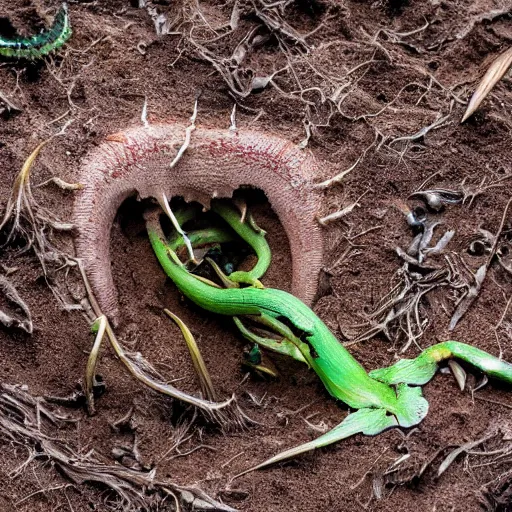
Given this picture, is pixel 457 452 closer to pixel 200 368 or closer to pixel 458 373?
pixel 458 373

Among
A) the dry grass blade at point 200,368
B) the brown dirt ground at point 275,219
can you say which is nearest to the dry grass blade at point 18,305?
the brown dirt ground at point 275,219

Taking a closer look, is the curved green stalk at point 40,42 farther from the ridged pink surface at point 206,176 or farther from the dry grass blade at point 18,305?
the dry grass blade at point 18,305

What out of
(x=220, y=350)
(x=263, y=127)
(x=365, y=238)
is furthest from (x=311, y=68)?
(x=220, y=350)

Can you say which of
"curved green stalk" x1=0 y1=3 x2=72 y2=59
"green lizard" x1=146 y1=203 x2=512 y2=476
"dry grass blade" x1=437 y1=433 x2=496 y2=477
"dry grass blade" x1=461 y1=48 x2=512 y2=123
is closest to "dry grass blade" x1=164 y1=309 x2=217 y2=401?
"green lizard" x1=146 y1=203 x2=512 y2=476

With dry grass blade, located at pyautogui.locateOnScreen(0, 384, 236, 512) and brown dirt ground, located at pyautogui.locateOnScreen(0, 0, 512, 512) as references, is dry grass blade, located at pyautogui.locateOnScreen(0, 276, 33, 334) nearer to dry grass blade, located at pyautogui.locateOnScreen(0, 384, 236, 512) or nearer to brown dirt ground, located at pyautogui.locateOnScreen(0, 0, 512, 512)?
brown dirt ground, located at pyautogui.locateOnScreen(0, 0, 512, 512)

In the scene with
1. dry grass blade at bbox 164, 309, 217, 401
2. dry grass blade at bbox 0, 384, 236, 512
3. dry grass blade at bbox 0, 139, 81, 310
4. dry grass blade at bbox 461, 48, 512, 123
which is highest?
dry grass blade at bbox 461, 48, 512, 123
